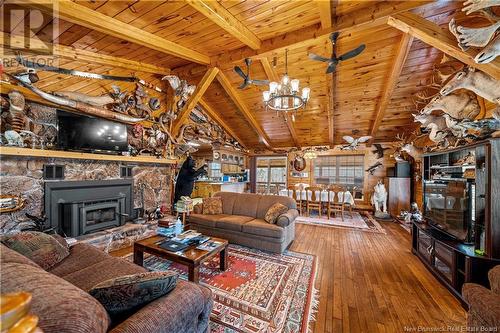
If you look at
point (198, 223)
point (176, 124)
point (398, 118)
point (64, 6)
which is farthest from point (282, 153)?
point (64, 6)

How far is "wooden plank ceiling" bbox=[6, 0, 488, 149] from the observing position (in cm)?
254

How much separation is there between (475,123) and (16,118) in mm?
5820

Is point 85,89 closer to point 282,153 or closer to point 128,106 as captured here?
point 128,106

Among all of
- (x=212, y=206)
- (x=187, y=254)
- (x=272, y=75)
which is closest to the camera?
(x=187, y=254)

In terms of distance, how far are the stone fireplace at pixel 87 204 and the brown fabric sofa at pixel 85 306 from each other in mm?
1989

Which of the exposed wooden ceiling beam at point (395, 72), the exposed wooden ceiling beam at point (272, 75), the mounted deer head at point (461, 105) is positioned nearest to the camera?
the mounted deer head at point (461, 105)

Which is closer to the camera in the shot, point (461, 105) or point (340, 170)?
point (461, 105)

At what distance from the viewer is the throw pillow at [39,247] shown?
5.58 ft

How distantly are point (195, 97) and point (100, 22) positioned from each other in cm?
221

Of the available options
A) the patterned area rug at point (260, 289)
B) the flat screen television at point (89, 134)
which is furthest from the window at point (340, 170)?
the flat screen television at point (89, 134)

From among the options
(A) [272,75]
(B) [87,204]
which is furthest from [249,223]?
(A) [272,75]

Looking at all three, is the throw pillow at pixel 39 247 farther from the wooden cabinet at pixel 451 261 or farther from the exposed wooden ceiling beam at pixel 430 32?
the exposed wooden ceiling beam at pixel 430 32

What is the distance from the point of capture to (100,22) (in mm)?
2395

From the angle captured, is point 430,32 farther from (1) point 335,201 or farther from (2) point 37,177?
(2) point 37,177
